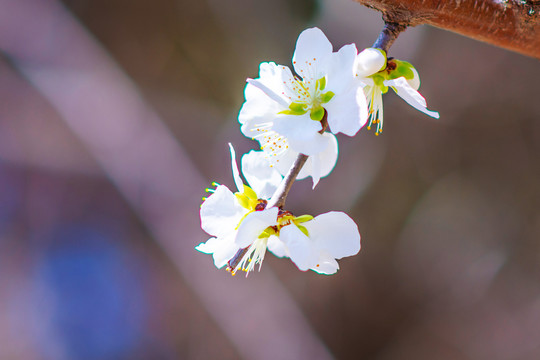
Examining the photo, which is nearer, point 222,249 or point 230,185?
point 222,249

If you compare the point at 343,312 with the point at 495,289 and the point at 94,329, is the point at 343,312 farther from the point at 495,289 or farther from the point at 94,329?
the point at 94,329

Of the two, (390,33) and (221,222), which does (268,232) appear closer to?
(221,222)

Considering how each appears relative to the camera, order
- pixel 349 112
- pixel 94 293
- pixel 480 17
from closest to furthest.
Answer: pixel 349 112, pixel 480 17, pixel 94 293

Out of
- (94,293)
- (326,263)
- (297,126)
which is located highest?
(94,293)

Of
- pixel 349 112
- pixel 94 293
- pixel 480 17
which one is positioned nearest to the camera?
pixel 349 112

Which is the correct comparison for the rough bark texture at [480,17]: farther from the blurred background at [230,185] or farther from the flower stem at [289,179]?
the blurred background at [230,185]

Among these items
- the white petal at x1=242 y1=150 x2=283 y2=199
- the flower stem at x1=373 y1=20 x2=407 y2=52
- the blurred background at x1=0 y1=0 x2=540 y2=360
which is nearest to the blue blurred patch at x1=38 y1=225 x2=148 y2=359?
the blurred background at x1=0 y1=0 x2=540 y2=360

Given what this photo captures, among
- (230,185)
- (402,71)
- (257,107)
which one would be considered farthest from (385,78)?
(230,185)

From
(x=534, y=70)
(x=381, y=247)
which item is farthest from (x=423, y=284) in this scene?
(x=534, y=70)
